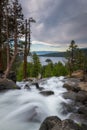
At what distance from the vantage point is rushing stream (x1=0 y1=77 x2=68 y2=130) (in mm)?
10895

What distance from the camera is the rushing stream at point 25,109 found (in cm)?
1089

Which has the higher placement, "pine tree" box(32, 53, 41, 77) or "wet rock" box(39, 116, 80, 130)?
"wet rock" box(39, 116, 80, 130)

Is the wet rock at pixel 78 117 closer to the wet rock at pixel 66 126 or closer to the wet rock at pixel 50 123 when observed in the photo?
the wet rock at pixel 50 123

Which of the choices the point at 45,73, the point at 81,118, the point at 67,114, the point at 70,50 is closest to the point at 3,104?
the point at 67,114

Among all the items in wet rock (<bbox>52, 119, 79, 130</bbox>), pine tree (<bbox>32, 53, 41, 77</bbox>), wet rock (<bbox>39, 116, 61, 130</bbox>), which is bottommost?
pine tree (<bbox>32, 53, 41, 77</bbox>)

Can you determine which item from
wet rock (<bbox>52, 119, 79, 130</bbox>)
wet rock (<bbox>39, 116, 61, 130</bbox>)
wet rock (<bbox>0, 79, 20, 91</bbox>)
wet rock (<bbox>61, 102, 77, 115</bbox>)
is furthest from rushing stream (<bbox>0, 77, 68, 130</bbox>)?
wet rock (<bbox>52, 119, 79, 130</bbox>)

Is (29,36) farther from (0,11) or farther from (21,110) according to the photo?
(21,110)

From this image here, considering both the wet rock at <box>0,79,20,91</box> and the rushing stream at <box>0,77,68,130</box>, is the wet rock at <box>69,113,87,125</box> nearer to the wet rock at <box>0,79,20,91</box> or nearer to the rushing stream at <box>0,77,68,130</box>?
the rushing stream at <box>0,77,68,130</box>

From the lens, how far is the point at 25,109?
42.8 ft

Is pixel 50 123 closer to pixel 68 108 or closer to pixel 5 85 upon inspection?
pixel 68 108

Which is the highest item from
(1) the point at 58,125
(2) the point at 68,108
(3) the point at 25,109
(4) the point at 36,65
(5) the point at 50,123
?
(1) the point at 58,125

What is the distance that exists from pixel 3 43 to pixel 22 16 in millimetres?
3785

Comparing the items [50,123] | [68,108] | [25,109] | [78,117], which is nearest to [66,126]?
[50,123]

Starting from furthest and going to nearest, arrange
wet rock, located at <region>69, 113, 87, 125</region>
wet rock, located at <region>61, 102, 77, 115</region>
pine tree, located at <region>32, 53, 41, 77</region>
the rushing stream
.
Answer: pine tree, located at <region>32, 53, 41, 77</region>
wet rock, located at <region>61, 102, 77, 115</region>
wet rock, located at <region>69, 113, 87, 125</region>
the rushing stream
